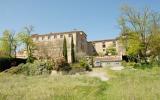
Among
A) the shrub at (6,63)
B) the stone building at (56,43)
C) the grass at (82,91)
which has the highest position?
the stone building at (56,43)

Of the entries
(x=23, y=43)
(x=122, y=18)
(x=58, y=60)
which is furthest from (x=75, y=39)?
(x=58, y=60)

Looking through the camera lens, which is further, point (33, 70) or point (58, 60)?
point (58, 60)

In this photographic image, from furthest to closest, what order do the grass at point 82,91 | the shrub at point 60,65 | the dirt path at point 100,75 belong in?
the shrub at point 60,65
the dirt path at point 100,75
the grass at point 82,91

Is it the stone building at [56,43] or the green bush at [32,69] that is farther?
the stone building at [56,43]

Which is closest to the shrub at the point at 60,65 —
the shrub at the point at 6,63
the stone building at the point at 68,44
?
the shrub at the point at 6,63

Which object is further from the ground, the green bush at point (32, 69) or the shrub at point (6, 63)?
the shrub at point (6, 63)

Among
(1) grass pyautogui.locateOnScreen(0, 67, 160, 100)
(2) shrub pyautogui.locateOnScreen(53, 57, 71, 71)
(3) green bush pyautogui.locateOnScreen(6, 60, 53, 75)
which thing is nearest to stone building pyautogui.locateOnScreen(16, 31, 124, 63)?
(2) shrub pyautogui.locateOnScreen(53, 57, 71, 71)

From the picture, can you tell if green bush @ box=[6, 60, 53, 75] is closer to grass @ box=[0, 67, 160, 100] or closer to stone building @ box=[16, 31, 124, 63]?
grass @ box=[0, 67, 160, 100]

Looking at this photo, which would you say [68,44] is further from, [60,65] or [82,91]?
[82,91]

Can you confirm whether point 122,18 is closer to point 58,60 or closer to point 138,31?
point 138,31

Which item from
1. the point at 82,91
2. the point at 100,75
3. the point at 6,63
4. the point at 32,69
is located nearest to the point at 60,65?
the point at 32,69

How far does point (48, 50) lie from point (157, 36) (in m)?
34.4

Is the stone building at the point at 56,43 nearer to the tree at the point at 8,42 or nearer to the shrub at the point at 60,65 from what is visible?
the tree at the point at 8,42

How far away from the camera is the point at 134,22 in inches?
2157
